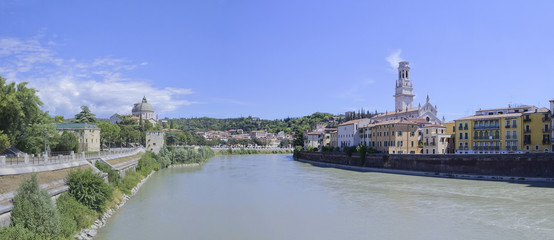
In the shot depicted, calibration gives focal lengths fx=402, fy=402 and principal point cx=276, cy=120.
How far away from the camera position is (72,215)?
1555 centimetres

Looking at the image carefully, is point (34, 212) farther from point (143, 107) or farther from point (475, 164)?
point (143, 107)

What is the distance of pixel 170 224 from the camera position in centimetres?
1917

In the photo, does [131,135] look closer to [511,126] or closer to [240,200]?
[240,200]

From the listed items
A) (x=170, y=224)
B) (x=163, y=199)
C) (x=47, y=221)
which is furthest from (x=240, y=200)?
(x=47, y=221)

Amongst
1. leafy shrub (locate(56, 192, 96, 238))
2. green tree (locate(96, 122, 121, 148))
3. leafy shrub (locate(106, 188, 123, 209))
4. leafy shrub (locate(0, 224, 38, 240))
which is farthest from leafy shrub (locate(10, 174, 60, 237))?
green tree (locate(96, 122, 121, 148))

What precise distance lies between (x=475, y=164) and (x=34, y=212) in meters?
38.4

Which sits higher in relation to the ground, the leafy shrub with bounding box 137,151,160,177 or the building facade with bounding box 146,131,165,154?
the building facade with bounding box 146,131,165,154

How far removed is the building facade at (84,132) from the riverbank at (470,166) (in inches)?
1334

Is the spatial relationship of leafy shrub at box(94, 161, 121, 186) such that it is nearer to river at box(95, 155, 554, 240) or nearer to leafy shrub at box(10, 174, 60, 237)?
river at box(95, 155, 554, 240)

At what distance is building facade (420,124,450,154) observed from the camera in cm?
5178

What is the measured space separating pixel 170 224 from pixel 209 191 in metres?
11.8

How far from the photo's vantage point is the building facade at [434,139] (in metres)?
51.8

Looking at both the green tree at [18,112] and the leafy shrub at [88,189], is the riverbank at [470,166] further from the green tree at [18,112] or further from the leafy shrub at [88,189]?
the green tree at [18,112]

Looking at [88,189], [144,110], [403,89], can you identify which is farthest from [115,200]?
[144,110]
